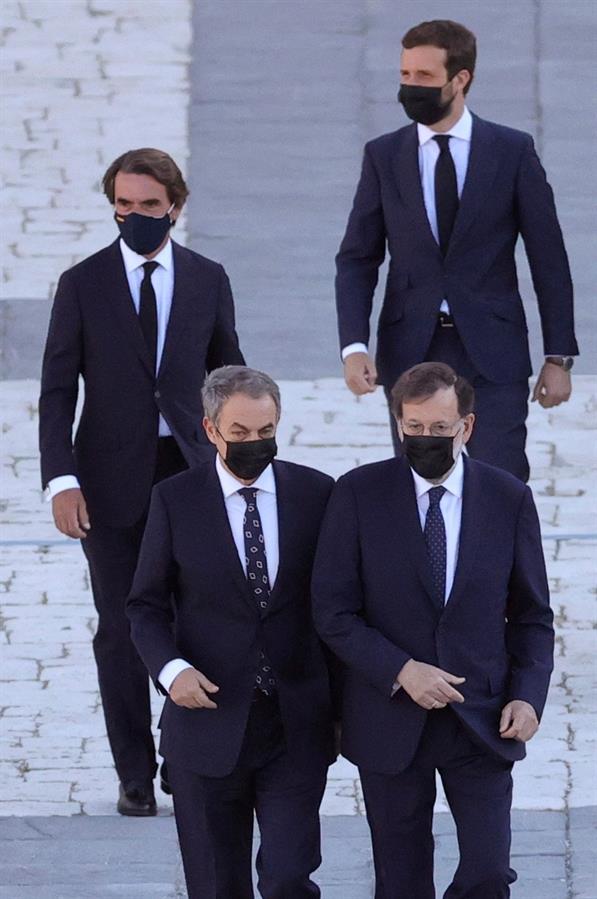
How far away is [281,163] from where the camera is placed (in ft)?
48.8

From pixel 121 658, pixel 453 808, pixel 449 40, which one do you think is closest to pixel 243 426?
pixel 453 808

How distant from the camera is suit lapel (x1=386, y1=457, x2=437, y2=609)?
239 inches

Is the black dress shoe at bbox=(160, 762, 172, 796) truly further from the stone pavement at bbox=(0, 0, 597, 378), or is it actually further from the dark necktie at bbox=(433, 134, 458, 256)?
the stone pavement at bbox=(0, 0, 597, 378)

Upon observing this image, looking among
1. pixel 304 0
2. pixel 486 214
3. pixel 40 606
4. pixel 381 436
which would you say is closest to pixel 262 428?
pixel 486 214

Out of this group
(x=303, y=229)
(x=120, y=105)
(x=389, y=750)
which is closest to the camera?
(x=389, y=750)

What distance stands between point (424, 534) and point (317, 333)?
22.9ft

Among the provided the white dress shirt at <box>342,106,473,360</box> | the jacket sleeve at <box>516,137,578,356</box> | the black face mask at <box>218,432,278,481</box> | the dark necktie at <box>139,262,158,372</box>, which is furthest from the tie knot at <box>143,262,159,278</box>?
the black face mask at <box>218,432,278,481</box>

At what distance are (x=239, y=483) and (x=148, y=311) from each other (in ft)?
4.74

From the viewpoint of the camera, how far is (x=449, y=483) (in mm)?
6199

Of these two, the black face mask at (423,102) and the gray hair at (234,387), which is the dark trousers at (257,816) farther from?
the black face mask at (423,102)

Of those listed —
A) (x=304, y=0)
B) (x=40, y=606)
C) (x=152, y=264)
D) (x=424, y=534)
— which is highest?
(x=304, y=0)

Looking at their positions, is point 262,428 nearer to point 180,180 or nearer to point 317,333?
point 180,180

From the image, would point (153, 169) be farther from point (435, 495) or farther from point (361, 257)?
point (435, 495)

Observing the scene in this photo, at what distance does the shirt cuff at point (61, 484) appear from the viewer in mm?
7457
